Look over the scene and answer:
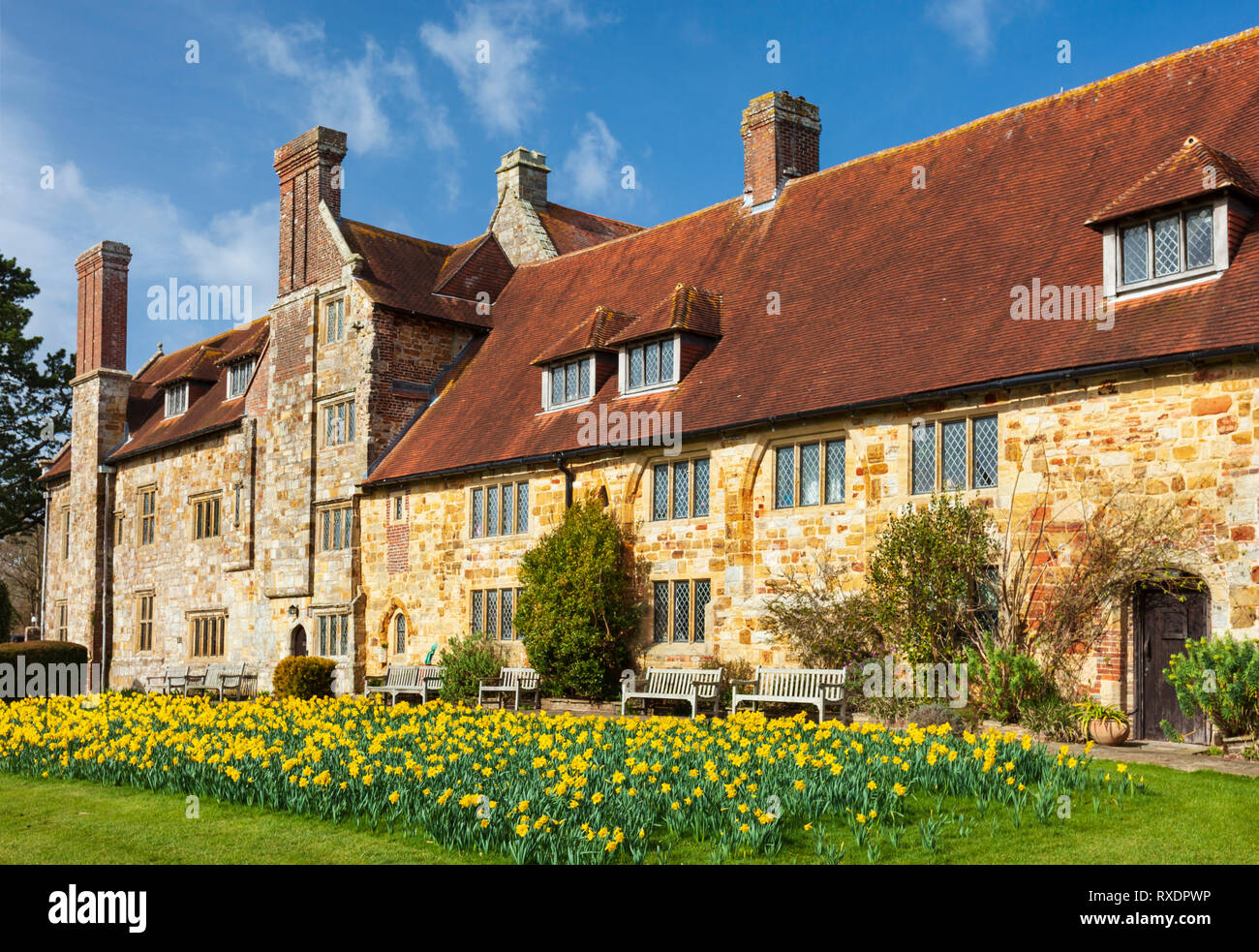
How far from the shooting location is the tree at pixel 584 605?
20672 millimetres

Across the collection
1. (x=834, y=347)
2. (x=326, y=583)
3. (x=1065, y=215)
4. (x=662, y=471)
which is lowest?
(x=326, y=583)

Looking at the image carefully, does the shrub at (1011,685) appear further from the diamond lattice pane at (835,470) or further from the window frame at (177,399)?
the window frame at (177,399)

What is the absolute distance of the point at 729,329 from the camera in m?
21.7

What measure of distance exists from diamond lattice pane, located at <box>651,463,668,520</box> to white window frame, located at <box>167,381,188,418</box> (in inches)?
802

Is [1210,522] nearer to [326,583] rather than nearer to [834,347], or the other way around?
[834,347]

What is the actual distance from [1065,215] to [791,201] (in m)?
6.78

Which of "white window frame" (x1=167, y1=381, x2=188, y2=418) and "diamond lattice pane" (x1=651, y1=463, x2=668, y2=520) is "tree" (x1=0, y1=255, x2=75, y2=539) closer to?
"white window frame" (x1=167, y1=381, x2=188, y2=418)

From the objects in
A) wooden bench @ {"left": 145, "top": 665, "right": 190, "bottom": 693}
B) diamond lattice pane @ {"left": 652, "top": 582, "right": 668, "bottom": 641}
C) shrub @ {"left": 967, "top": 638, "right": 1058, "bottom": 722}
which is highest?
diamond lattice pane @ {"left": 652, "top": 582, "right": 668, "bottom": 641}

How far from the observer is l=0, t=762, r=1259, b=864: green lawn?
27.6ft

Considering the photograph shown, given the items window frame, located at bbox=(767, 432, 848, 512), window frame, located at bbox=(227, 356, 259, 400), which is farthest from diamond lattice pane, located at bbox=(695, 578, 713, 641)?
window frame, located at bbox=(227, 356, 259, 400)

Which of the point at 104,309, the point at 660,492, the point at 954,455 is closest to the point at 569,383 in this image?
the point at 660,492
